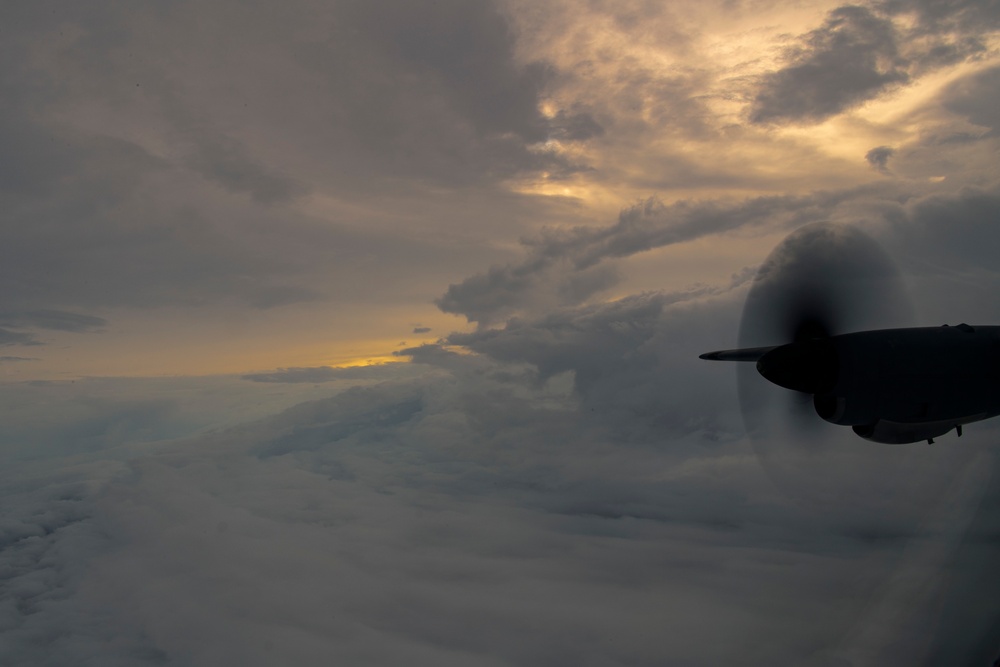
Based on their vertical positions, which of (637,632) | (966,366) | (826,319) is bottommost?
(637,632)

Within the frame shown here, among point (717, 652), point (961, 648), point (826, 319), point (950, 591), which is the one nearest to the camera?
point (826, 319)

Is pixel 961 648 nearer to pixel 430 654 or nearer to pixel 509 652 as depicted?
pixel 509 652

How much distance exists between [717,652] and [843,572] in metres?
57.5

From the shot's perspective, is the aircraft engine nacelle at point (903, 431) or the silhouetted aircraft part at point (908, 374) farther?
the aircraft engine nacelle at point (903, 431)

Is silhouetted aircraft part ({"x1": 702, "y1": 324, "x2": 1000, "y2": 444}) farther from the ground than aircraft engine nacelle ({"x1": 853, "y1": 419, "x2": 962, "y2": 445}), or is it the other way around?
silhouetted aircraft part ({"x1": 702, "y1": 324, "x2": 1000, "y2": 444})

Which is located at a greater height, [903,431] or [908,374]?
[908,374]

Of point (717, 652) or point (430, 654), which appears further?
point (430, 654)

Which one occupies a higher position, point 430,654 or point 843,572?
point 843,572

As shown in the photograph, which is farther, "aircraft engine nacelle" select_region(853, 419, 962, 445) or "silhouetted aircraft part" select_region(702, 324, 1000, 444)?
"aircraft engine nacelle" select_region(853, 419, 962, 445)

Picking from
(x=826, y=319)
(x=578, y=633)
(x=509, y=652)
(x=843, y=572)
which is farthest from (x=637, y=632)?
(x=826, y=319)

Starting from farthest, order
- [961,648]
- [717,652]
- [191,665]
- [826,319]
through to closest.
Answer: [191,665] < [717,652] < [961,648] < [826,319]

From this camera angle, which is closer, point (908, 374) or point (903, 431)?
point (908, 374)

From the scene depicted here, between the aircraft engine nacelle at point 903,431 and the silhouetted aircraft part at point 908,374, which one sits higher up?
the silhouetted aircraft part at point 908,374

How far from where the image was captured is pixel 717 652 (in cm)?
16700
